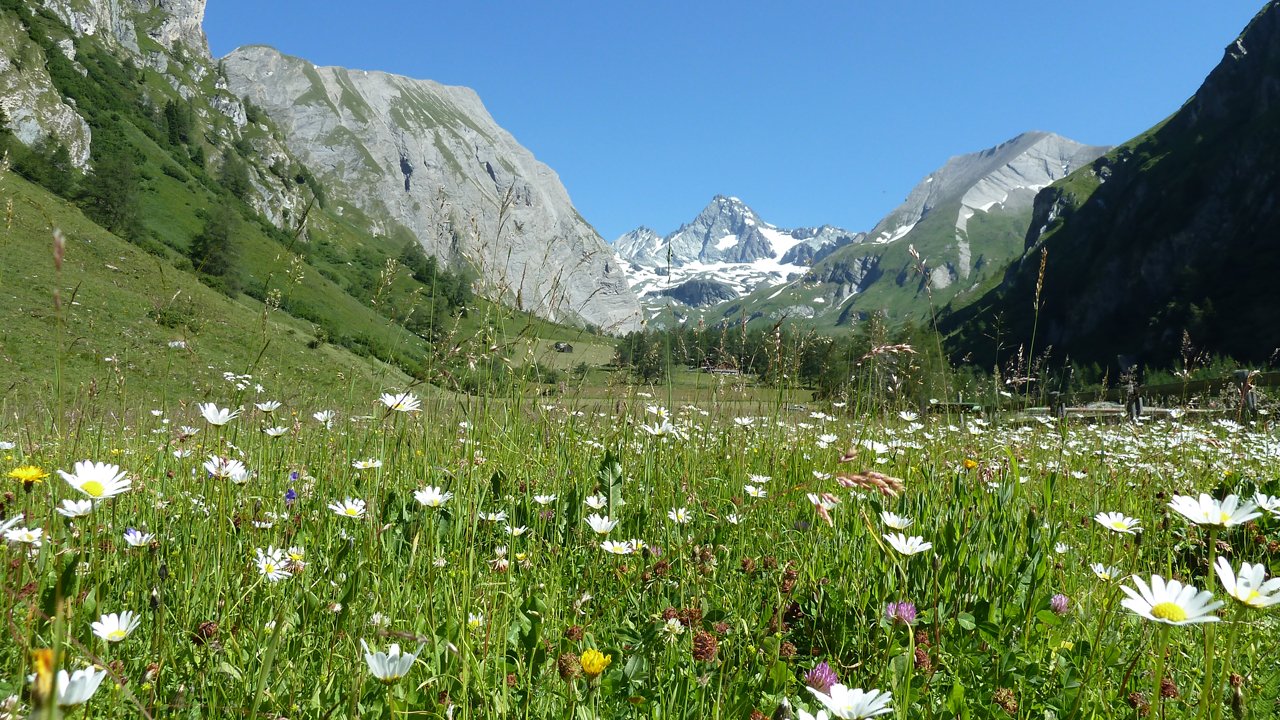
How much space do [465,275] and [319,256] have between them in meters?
134

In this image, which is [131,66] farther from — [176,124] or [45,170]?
[45,170]

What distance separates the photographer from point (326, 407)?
16.5ft

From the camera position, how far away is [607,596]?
2.50 metres

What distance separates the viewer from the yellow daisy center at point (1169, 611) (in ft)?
4.27

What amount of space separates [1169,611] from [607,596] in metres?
1.71

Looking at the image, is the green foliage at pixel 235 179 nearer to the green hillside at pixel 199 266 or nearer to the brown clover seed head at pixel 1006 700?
the green hillside at pixel 199 266

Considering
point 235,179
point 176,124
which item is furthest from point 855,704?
point 176,124

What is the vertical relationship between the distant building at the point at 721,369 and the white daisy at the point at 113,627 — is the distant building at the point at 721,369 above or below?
above

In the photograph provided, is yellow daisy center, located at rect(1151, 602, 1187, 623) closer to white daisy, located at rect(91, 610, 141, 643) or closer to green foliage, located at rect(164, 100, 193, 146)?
white daisy, located at rect(91, 610, 141, 643)

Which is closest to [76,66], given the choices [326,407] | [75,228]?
[75,228]

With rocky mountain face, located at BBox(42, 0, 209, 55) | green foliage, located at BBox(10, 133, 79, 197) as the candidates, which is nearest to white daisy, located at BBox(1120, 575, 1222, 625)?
green foliage, located at BBox(10, 133, 79, 197)

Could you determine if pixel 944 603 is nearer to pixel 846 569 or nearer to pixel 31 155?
pixel 846 569

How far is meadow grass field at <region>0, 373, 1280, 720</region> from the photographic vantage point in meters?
1.65

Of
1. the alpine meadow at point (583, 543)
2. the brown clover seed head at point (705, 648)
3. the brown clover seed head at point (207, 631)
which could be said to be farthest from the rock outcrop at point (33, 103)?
the brown clover seed head at point (705, 648)
